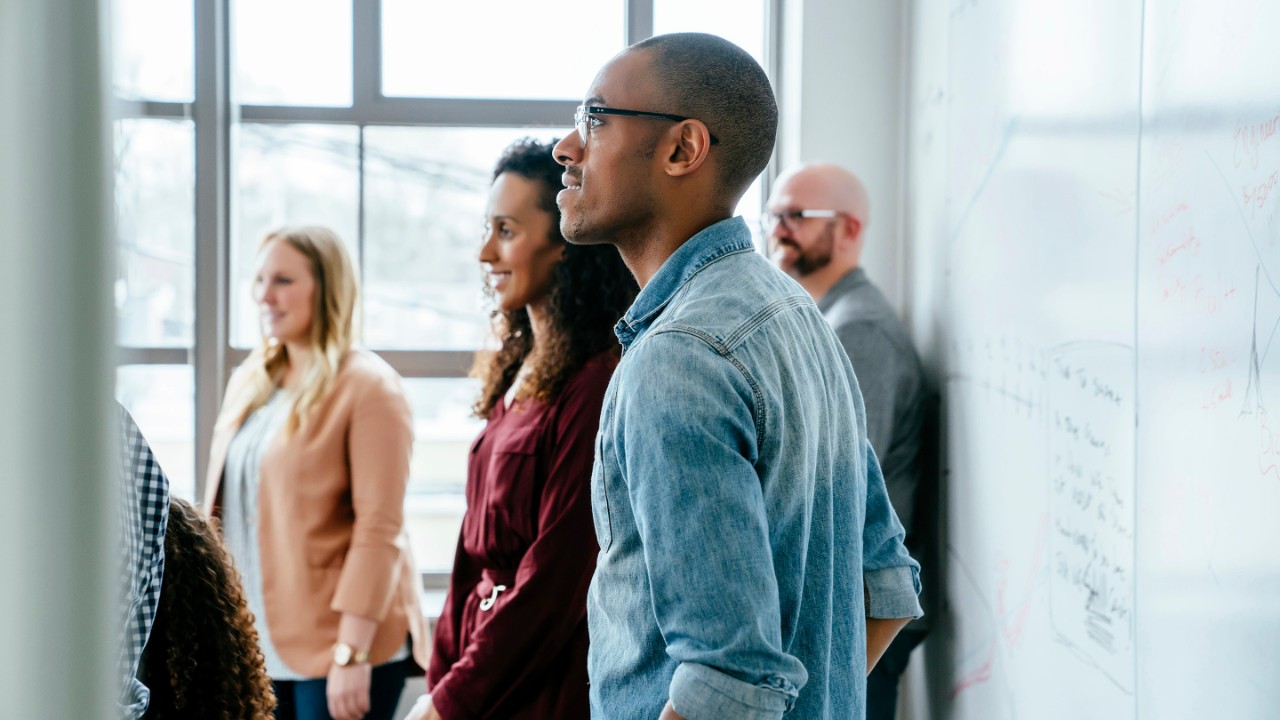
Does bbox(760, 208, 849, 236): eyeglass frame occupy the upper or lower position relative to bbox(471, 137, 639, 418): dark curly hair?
upper

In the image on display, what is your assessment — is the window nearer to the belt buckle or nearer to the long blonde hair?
the long blonde hair

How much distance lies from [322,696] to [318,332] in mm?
805

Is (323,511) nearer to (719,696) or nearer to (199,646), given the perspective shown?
(199,646)

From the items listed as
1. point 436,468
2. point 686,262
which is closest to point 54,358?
point 686,262

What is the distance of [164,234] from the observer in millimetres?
3221

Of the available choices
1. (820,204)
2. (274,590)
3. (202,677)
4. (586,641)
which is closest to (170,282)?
(274,590)

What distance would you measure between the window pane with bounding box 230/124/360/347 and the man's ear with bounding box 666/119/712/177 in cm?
240

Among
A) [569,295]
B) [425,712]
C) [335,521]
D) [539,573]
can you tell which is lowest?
[425,712]

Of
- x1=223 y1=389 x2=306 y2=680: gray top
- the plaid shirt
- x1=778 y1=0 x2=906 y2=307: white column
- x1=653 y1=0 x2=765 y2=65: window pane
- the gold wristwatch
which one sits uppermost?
x1=653 y1=0 x2=765 y2=65: window pane

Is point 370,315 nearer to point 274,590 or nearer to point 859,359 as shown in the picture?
point 274,590

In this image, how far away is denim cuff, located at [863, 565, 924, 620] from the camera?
118 centimetres

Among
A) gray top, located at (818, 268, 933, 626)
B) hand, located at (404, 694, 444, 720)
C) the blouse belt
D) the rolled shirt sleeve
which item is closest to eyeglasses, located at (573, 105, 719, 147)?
the rolled shirt sleeve

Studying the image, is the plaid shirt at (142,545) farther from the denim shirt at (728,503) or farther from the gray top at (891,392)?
the gray top at (891,392)

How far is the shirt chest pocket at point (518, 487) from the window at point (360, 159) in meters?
1.59
